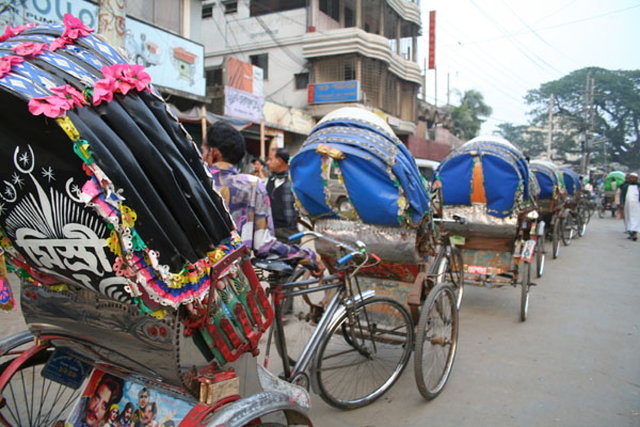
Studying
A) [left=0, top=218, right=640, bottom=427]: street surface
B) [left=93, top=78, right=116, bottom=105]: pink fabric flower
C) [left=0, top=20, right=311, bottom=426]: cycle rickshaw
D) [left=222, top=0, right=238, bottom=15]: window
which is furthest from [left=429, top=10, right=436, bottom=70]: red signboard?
[left=93, top=78, right=116, bottom=105]: pink fabric flower

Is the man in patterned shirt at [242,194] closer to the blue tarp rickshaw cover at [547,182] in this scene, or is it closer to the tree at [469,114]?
the blue tarp rickshaw cover at [547,182]

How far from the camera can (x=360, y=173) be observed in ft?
10.4

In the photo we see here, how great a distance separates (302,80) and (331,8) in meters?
3.98

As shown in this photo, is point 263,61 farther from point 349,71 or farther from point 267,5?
point 349,71

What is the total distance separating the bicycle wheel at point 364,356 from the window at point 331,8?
2084 cm

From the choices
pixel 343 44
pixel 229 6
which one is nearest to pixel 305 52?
pixel 343 44

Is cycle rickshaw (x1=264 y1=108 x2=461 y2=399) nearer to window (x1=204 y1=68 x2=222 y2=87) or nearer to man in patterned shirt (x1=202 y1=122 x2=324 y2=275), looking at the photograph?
man in patterned shirt (x1=202 y1=122 x2=324 y2=275)

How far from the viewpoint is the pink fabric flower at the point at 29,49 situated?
4.09 feet

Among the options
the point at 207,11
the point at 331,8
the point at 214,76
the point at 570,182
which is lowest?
the point at 570,182

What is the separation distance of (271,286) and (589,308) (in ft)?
15.1

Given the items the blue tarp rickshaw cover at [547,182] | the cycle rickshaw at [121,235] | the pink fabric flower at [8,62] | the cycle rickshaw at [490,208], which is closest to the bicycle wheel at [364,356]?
the cycle rickshaw at [121,235]

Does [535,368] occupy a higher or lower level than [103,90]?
lower

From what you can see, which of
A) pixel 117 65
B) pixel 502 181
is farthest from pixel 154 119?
pixel 502 181

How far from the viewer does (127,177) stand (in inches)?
50.1
